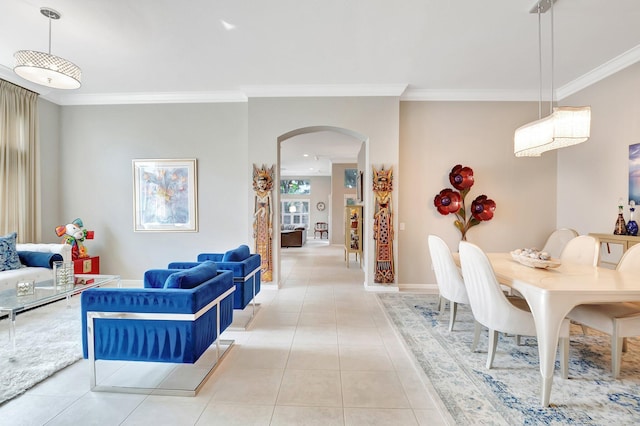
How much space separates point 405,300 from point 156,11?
4.76 metres

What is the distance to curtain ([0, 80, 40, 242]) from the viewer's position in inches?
175

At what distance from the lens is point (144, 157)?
543 centimetres

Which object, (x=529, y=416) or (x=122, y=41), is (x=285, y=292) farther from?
(x=122, y=41)

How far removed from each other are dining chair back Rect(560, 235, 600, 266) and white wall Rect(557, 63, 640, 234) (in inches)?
48.1

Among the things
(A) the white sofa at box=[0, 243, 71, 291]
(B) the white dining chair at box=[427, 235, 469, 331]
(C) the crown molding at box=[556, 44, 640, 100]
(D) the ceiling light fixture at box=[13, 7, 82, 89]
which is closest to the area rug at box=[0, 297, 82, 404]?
(A) the white sofa at box=[0, 243, 71, 291]

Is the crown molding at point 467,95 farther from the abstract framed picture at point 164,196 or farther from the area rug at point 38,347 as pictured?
the area rug at point 38,347

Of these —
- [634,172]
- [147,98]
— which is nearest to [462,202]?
[634,172]

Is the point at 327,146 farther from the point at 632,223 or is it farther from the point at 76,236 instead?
the point at 632,223

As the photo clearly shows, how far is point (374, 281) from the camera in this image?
5152 mm

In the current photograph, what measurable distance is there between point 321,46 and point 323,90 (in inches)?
49.9

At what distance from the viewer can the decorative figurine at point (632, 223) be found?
370 centimetres

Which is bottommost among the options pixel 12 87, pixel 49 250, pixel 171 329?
pixel 171 329

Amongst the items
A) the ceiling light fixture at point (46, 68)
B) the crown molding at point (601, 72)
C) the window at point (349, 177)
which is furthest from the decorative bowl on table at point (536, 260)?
the window at point (349, 177)

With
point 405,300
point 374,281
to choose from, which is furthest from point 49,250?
point 405,300
